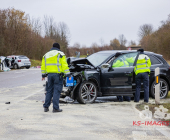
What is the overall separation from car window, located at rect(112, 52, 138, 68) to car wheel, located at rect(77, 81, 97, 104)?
103cm

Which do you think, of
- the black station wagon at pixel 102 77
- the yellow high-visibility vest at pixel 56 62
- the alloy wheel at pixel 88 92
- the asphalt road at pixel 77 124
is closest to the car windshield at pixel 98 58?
the black station wagon at pixel 102 77

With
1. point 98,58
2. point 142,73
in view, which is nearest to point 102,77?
point 98,58

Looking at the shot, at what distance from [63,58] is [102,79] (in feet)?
6.79

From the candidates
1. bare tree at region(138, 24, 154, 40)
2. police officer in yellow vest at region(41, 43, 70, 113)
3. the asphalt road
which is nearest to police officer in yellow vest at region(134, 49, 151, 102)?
the asphalt road

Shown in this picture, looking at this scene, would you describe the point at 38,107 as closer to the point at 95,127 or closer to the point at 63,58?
the point at 63,58

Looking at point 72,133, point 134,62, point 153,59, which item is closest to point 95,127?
point 72,133

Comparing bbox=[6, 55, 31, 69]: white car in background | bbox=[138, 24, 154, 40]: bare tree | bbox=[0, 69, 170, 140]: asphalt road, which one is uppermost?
bbox=[138, 24, 154, 40]: bare tree

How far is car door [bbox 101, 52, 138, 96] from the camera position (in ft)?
29.7

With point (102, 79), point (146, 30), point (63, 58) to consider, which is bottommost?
point (102, 79)

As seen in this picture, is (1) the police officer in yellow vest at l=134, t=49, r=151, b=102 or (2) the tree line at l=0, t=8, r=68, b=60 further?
(2) the tree line at l=0, t=8, r=68, b=60

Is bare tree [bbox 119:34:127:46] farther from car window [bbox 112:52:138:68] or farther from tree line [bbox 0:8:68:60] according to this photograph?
car window [bbox 112:52:138:68]

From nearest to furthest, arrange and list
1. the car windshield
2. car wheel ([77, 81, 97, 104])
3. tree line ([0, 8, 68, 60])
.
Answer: car wheel ([77, 81, 97, 104])
the car windshield
tree line ([0, 8, 68, 60])

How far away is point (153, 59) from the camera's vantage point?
10117mm

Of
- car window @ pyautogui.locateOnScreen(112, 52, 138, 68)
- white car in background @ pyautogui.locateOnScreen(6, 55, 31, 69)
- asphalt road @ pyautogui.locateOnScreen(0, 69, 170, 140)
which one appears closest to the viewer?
asphalt road @ pyautogui.locateOnScreen(0, 69, 170, 140)
